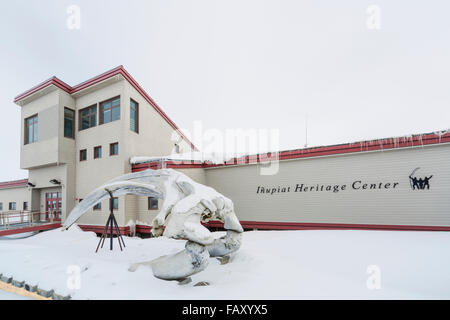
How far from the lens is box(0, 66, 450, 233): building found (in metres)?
7.33

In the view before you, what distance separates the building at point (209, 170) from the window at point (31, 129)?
0.06m

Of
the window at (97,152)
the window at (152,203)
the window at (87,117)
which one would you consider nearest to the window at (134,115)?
the window at (97,152)

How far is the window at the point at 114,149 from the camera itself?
1060 centimetres

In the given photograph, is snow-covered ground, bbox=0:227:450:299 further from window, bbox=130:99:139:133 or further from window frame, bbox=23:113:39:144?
window frame, bbox=23:113:39:144

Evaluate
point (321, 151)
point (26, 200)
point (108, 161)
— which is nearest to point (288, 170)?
point (321, 151)

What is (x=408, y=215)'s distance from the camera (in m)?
7.31

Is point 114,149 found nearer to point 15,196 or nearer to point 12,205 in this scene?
point 15,196

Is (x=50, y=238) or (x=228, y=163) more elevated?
(x=228, y=163)

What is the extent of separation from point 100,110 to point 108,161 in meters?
2.97

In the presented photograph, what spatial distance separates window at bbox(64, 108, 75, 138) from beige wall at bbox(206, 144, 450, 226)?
9457 millimetres

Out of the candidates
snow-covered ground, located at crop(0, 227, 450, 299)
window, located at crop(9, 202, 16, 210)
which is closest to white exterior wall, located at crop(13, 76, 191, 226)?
window, located at crop(9, 202, 16, 210)

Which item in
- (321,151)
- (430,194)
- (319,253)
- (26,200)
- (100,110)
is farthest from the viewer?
(26,200)

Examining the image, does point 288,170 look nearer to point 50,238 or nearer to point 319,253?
point 319,253

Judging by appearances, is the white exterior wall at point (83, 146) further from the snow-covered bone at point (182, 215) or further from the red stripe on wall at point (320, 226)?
the snow-covered bone at point (182, 215)
